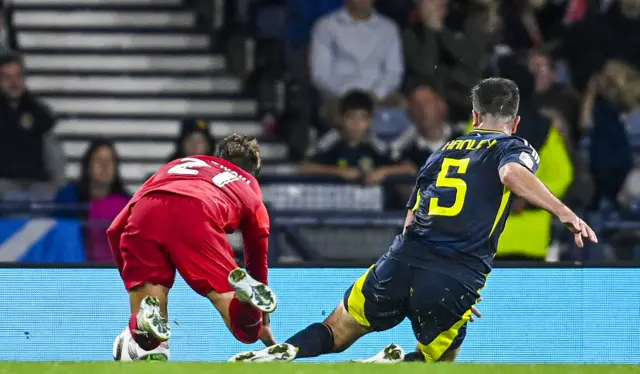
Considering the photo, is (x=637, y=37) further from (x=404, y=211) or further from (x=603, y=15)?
(x=404, y=211)

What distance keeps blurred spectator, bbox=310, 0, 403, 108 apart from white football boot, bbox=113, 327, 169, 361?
594cm

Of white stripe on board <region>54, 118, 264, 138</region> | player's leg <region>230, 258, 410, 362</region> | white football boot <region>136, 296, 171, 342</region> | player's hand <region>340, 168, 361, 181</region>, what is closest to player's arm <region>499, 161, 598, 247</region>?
player's leg <region>230, 258, 410, 362</region>

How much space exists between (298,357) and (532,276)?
6.07 ft

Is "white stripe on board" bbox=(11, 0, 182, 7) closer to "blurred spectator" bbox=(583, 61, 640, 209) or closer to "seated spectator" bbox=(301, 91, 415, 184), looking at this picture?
"seated spectator" bbox=(301, 91, 415, 184)

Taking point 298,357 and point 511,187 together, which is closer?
point 511,187

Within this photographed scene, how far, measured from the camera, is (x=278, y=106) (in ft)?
47.5

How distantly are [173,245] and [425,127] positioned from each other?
16.6 feet

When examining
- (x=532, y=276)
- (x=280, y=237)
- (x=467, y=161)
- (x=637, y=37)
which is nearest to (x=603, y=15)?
(x=637, y=37)

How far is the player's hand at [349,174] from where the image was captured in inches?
477

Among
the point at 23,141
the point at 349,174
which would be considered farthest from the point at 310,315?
the point at 23,141

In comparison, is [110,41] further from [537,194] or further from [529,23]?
[537,194]

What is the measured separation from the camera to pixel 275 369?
6.92m

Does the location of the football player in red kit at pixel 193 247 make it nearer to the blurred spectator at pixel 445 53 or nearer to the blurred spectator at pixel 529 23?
the blurred spectator at pixel 445 53

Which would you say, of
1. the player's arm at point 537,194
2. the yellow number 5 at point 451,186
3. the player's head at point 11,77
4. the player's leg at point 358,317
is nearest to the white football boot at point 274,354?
the player's leg at point 358,317
